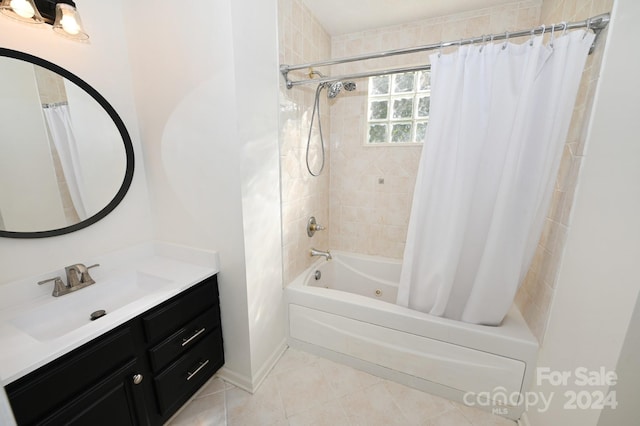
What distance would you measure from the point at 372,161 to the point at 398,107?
1.70 feet

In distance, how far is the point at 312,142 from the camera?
2.06 m

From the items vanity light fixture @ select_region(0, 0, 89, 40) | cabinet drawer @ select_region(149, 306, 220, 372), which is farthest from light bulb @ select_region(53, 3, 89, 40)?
cabinet drawer @ select_region(149, 306, 220, 372)

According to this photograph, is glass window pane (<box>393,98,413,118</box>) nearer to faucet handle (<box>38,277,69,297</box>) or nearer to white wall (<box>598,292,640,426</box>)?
white wall (<box>598,292,640,426</box>)

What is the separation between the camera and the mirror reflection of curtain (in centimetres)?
119

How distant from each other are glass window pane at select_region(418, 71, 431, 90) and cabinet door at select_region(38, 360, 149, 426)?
2.64 metres

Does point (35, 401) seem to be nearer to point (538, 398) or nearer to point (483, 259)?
point (483, 259)

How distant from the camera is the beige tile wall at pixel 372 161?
1997 millimetres

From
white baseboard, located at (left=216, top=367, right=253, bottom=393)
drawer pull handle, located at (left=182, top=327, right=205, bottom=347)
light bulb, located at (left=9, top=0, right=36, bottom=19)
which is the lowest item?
white baseboard, located at (left=216, top=367, right=253, bottom=393)

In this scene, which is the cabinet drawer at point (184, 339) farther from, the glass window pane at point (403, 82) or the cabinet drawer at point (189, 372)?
the glass window pane at point (403, 82)

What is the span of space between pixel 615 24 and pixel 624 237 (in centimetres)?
83

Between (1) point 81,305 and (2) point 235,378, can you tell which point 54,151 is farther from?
(2) point 235,378

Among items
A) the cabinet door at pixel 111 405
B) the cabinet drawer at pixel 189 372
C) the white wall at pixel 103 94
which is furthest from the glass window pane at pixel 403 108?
the cabinet door at pixel 111 405

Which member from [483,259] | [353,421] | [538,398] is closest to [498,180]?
[483,259]

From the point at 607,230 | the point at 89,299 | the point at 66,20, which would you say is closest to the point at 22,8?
the point at 66,20
